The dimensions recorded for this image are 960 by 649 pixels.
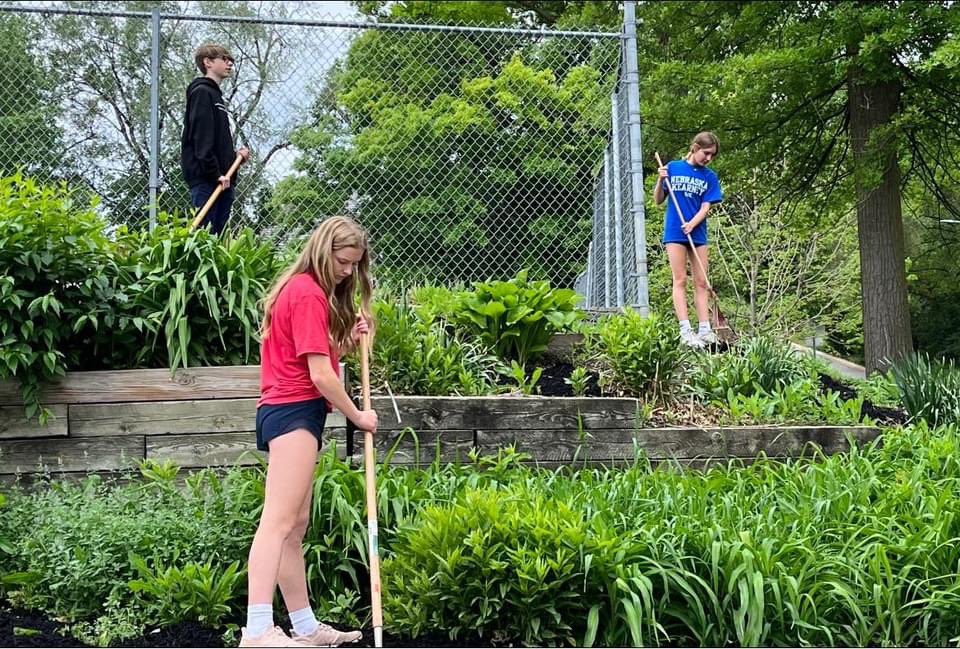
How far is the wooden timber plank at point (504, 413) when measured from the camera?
4.53 metres

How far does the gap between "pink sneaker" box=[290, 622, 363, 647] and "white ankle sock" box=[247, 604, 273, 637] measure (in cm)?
21

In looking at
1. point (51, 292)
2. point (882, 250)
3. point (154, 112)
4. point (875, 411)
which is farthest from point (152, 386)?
point (882, 250)

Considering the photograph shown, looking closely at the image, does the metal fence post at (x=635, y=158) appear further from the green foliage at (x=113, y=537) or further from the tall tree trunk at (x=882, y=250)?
the tall tree trunk at (x=882, y=250)

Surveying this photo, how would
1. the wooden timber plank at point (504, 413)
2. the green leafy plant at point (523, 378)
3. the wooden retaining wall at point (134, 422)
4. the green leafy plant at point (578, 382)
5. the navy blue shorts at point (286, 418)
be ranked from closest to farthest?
the navy blue shorts at point (286, 418), the wooden retaining wall at point (134, 422), the wooden timber plank at point (504, 413), the green leafy plant at point (523, 378), the green leafy plant at point (578, 382)

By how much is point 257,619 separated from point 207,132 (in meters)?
3.77

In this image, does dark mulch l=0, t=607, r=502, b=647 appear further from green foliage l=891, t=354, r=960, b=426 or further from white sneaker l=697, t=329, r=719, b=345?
green foliage l=891, t=354, r=960, b=426

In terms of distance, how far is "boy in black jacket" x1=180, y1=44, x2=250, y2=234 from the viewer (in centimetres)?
589

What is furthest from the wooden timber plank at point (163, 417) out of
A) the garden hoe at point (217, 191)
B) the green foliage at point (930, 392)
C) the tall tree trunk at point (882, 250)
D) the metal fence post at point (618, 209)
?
the tall tree trunk at point (882, 250)

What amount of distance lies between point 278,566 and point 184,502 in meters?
0.96

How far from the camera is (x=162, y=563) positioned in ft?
11.5

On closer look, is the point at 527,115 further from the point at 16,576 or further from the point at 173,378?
the point at 16,576

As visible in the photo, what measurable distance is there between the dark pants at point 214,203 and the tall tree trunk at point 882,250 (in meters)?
7.74

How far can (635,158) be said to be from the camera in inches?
271

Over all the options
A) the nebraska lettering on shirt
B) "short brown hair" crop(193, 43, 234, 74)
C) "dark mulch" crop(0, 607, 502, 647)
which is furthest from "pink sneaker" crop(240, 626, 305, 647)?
the nebraska lettering on shirt
